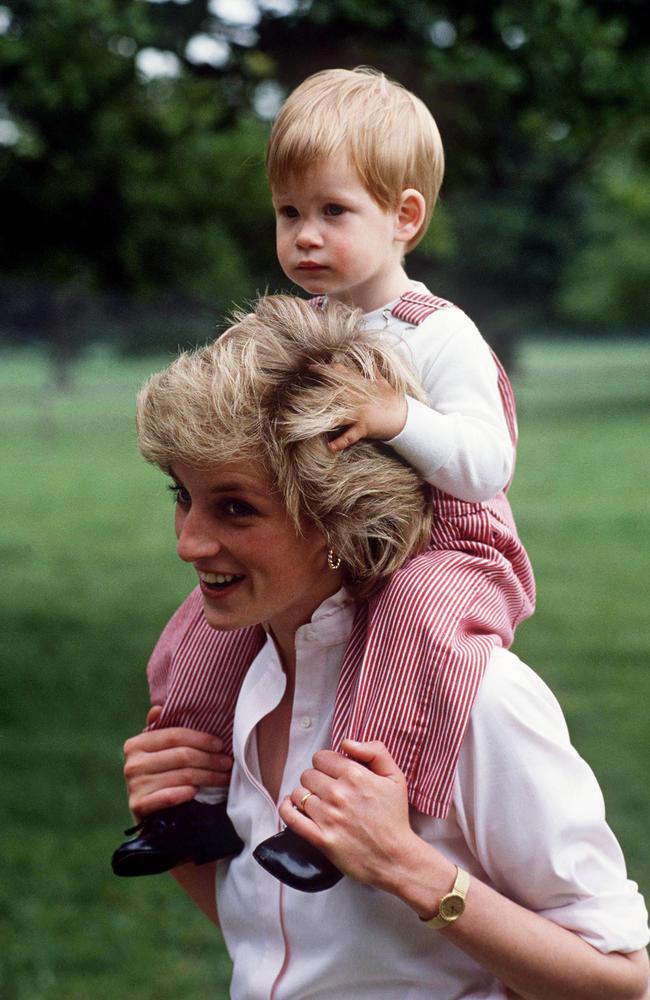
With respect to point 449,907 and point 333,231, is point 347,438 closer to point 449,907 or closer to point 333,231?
point 333,231

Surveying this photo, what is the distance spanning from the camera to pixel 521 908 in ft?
6.30

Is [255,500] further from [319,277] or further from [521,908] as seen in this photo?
[521,908]

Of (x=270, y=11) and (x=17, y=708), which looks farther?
(x=17, y=708)

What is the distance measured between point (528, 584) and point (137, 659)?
8.18m

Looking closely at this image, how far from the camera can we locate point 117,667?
10.1m

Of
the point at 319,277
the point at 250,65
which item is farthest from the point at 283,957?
the point at 250,65

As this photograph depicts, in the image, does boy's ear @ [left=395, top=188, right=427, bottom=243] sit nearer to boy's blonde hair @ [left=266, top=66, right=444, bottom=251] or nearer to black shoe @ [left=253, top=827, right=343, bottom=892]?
boy's blonde hair @ [left=266, top=66, right=444, bottom=251]

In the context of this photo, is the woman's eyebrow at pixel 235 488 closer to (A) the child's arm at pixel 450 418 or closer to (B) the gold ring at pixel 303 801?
(A) the child's arm at pixel 450 418

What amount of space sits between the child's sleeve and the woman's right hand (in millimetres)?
620

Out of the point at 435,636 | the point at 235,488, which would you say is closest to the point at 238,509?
the point at 235,488

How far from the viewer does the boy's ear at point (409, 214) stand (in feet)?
7.67

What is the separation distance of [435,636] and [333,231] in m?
0.70

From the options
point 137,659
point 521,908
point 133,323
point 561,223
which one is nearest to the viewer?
point 521,908

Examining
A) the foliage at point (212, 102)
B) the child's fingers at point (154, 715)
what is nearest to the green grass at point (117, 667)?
the child's fingers at point (154, 715)
